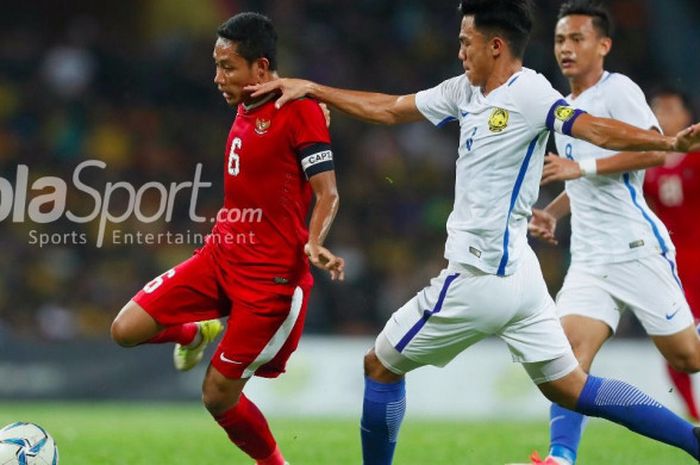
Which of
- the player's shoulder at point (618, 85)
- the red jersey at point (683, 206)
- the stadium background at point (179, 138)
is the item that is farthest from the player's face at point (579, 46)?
the stadium background at point (179, 138)

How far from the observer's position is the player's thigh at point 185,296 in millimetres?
6285

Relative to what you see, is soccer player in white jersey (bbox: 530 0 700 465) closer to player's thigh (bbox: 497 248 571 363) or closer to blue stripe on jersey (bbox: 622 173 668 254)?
blue stripe on jersey (bbox: 622 173 668 254)

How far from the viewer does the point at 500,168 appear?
213 inches

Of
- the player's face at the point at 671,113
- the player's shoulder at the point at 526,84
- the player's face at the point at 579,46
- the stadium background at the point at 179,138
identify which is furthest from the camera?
the stadium background at the point at 179,138

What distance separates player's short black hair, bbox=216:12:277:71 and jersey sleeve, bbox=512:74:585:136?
59.2 inches

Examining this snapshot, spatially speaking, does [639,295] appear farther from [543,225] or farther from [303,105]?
[303,105]

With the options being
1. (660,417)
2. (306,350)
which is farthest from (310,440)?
(306,350)

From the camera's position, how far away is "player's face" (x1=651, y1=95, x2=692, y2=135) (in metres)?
8.01

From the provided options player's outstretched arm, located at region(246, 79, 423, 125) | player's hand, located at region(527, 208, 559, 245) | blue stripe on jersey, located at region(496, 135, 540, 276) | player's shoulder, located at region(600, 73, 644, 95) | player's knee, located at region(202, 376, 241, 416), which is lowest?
player's knee, located at region(202, 376, 241, 416)

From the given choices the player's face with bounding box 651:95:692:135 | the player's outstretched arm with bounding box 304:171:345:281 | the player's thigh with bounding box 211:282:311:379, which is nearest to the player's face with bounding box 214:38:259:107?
the player's outstretched arm with bounding box 304:171:345:281

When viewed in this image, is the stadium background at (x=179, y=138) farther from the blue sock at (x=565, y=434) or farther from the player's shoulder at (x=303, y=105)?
the player's shoulder at (x=303, y=105)

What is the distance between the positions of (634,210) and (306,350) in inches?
270

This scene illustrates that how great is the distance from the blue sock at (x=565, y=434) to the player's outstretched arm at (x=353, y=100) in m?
1.94

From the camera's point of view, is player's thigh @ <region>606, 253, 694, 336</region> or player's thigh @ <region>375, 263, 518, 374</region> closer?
player's thigh @ <region>375, 263, 518, 374</region>
